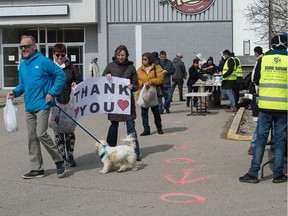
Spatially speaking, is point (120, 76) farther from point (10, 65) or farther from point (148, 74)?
point (10, 65)

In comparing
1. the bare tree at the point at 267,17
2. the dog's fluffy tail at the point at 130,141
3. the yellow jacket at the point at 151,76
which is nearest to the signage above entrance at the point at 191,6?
the bare tree at the point at 267,17

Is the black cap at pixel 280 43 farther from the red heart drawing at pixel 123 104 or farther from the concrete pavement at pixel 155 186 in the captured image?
the red heart drawing at pixel 123 104

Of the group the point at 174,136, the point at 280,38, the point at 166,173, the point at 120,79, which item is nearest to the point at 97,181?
the point at 166,173

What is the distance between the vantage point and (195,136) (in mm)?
11469

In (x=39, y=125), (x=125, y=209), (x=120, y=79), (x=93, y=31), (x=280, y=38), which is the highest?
(x=93, y=31)

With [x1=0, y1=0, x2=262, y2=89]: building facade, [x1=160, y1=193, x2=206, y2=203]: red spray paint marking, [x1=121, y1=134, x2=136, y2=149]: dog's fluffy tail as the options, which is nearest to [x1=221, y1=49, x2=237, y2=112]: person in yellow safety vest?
[x1=121, y1=134, x2=136, y2=149]: dog's fluffy tail

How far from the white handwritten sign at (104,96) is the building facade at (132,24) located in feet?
65.5

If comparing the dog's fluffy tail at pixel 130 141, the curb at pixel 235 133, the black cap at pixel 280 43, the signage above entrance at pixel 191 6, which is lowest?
the curb at pixel 235 133

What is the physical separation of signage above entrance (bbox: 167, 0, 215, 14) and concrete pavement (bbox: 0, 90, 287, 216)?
60.9ft

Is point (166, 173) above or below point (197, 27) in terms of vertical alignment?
below

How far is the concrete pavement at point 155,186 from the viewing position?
600cm

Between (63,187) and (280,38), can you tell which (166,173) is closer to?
(63,187)

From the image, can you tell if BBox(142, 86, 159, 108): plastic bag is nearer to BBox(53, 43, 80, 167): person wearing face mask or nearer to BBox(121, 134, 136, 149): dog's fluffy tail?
BBox(53, 43, 80, 167): person wearing face mask

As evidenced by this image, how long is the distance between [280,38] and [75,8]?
22678 mm
